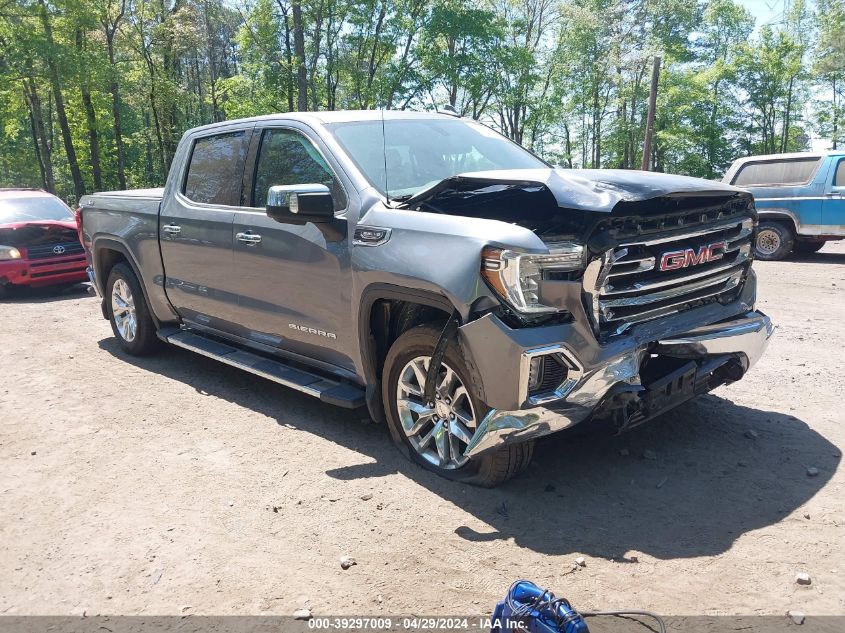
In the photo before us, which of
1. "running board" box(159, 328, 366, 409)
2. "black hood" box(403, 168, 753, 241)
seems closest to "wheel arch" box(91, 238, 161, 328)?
"running board" box(159, 328, 366, 409)

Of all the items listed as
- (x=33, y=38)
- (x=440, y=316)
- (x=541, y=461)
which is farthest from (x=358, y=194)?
(x=33, y=38)

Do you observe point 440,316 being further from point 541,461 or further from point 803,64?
point 803,64

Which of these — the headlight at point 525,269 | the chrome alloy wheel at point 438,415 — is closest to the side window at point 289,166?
the chrome alloy wheel at point 438,415

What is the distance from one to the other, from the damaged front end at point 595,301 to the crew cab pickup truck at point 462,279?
0.01m

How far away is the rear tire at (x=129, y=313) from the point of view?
6523mm

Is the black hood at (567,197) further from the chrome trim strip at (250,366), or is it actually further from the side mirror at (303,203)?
the chrome trim strip at (250,366)

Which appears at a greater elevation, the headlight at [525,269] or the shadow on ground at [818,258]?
the headlight at [525,269]

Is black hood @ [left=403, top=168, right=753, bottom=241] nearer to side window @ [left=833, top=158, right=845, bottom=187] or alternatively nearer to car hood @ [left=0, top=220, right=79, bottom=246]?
car hood @ [left=0, top=220, right=79, bottom=246]

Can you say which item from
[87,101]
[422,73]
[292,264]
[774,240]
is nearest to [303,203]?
[292,264]

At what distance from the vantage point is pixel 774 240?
12938 millimetres

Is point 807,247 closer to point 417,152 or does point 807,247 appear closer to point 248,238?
point 417,152

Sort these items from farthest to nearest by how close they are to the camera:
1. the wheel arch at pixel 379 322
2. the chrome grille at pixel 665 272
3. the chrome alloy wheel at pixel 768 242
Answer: the chrome alloy wheel at pixel 768 242 → the wheel arch at pixel 379 322 → the chrome grille at pixel 665 272

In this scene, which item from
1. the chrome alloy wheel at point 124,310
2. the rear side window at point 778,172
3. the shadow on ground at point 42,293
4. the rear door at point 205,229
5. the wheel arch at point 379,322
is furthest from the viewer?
the rear side window at point 778,172

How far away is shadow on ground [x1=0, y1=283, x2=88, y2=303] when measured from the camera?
35.0ft
